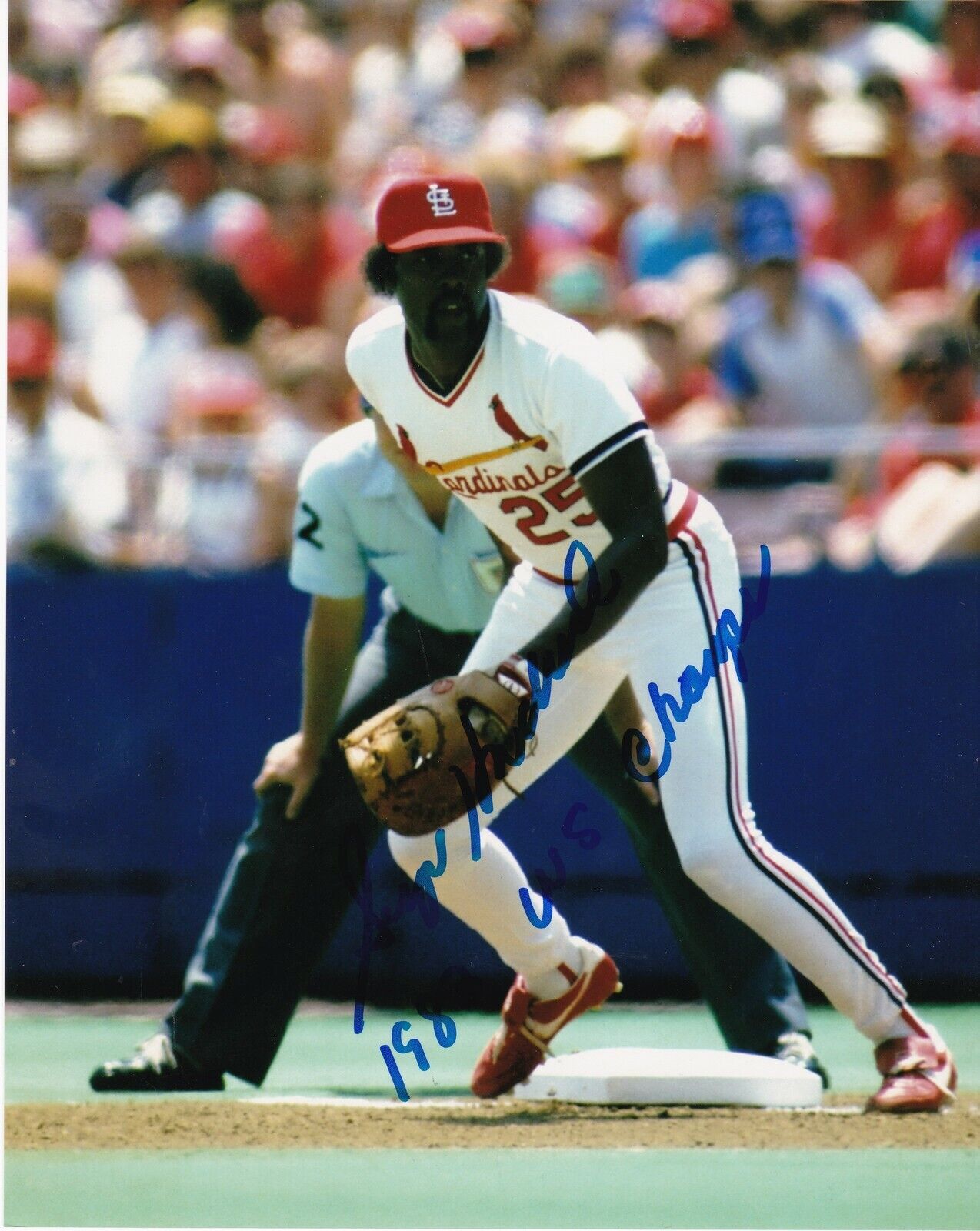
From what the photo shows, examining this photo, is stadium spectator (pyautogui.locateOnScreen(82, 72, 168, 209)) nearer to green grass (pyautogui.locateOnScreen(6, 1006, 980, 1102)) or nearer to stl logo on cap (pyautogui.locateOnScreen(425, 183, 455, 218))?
green grass (pyautogui.locateOnScreen(6, 1006, 980, 1102))

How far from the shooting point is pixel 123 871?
17.9ft

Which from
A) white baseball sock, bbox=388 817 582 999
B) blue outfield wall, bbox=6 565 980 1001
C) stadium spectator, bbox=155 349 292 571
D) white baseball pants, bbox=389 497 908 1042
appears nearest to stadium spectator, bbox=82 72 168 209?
stadium spectator, bbox=155 349 292 571

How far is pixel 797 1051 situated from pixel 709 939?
0.92 feet

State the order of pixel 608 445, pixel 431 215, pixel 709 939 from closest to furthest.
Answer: pixel 608 445
pixel 431 215
pixel 709 939

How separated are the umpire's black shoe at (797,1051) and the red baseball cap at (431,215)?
5.45 ft

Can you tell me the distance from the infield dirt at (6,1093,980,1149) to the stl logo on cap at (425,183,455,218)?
1562 mm

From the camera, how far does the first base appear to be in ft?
11.9

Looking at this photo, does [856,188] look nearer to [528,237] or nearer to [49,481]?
[528,237]

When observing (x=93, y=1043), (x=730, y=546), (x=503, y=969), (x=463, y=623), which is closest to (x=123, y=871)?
(x=93, y=1043)

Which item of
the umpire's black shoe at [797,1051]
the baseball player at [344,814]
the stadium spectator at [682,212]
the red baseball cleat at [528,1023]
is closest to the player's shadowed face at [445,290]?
the baseball player at [344,814]

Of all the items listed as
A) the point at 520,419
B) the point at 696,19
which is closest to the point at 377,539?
the point at 520,419

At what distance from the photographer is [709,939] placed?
3984 millimetres

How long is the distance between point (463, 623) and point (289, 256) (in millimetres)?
2453

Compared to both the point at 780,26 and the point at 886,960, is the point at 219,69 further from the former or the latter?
the point at 886,960
